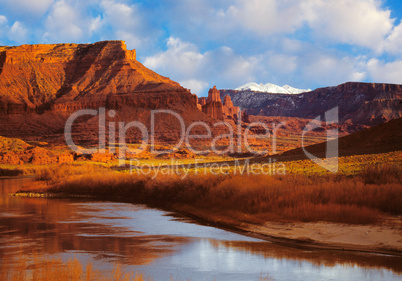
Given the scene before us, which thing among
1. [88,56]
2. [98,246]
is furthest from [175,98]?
[98,246]

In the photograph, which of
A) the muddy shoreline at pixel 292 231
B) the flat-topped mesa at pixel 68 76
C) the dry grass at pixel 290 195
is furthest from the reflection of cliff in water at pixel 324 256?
the flat-topped mesa at pixel 68 76

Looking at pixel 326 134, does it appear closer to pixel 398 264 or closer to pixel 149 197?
pixel 149 197

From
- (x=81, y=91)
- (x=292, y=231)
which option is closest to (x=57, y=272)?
(x=292, y=231)

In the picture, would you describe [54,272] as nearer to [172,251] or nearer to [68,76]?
[172,251]

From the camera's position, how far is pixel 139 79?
534ft

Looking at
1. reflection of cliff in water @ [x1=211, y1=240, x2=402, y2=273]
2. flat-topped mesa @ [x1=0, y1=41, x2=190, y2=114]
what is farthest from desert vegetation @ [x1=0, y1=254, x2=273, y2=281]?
flat-topped mesa @ [x1=0, y1=41, x2=190, y2=114]

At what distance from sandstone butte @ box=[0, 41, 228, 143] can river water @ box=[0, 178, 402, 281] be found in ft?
306

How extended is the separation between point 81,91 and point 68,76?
17698mm

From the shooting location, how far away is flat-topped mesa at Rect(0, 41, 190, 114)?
5851 inches

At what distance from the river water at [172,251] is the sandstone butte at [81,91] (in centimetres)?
9333

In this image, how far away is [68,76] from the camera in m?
175

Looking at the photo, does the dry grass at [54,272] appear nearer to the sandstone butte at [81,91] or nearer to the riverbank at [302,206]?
the riverbank at [302,206]

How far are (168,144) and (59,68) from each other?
85.2m

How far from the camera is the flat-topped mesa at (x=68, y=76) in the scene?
14862 cm
